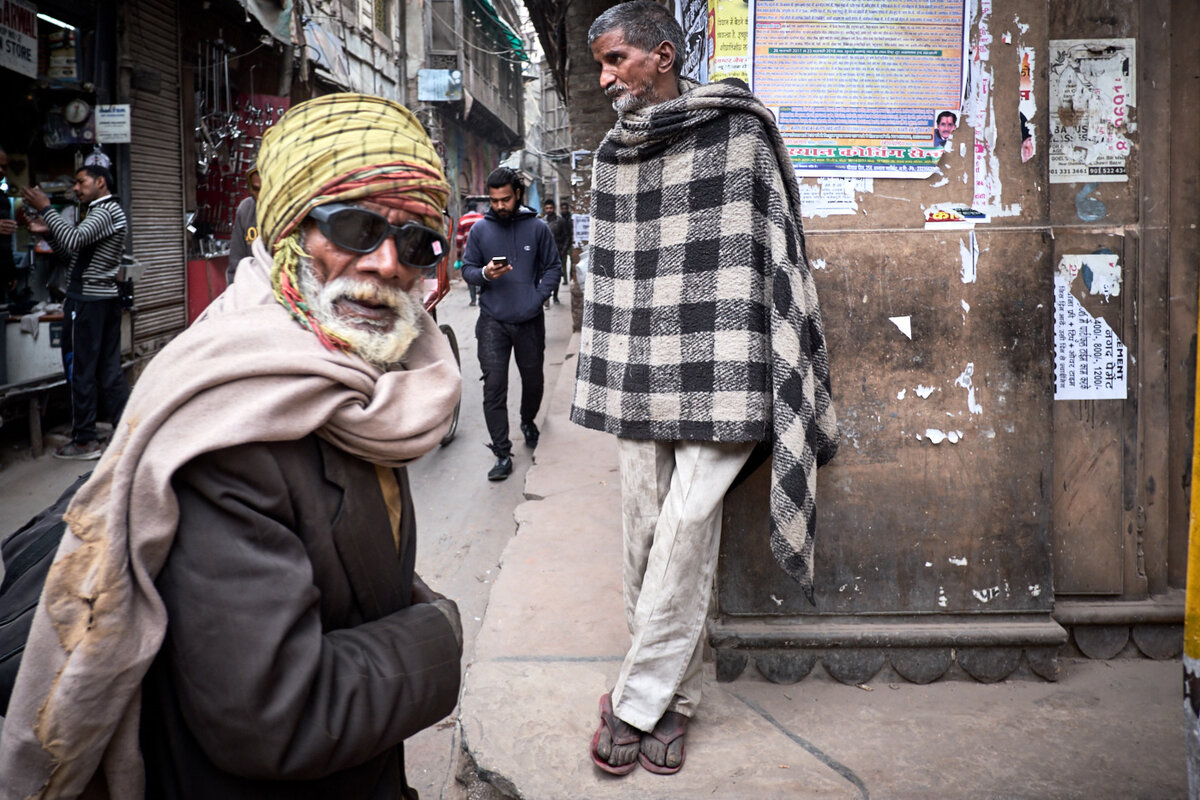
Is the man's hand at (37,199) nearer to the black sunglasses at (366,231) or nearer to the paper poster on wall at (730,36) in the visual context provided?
the paper poster on wall at (730,36)

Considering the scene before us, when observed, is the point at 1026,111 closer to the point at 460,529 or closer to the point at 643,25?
the point at 643,25

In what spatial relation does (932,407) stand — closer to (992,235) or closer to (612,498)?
(992,235)

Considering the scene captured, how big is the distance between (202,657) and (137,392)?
1.08 feet

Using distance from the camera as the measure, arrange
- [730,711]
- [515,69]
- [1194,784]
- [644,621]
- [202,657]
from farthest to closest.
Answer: [515,69] → [730,711] → [644,621] → [1194,784] → [202,657]

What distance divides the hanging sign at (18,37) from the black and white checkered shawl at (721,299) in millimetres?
6225

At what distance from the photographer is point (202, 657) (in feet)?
3.54

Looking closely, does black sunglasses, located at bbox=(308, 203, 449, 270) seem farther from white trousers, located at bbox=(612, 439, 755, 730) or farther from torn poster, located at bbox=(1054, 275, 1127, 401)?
torn poster, located at bbox=(1054, 275, 1127, 401)

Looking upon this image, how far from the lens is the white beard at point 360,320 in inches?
52.1

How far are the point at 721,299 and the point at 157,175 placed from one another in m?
8.73

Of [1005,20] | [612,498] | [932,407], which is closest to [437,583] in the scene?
[612,498]

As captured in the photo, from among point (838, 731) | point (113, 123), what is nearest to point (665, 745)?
point (838, 731)

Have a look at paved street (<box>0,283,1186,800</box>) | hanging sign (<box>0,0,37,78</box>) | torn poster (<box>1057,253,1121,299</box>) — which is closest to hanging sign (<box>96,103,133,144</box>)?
hanging sign (<box>0,0,37,78</box>)

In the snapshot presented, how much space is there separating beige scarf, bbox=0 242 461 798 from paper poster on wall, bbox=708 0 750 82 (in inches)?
77.2

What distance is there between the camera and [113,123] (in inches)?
316
